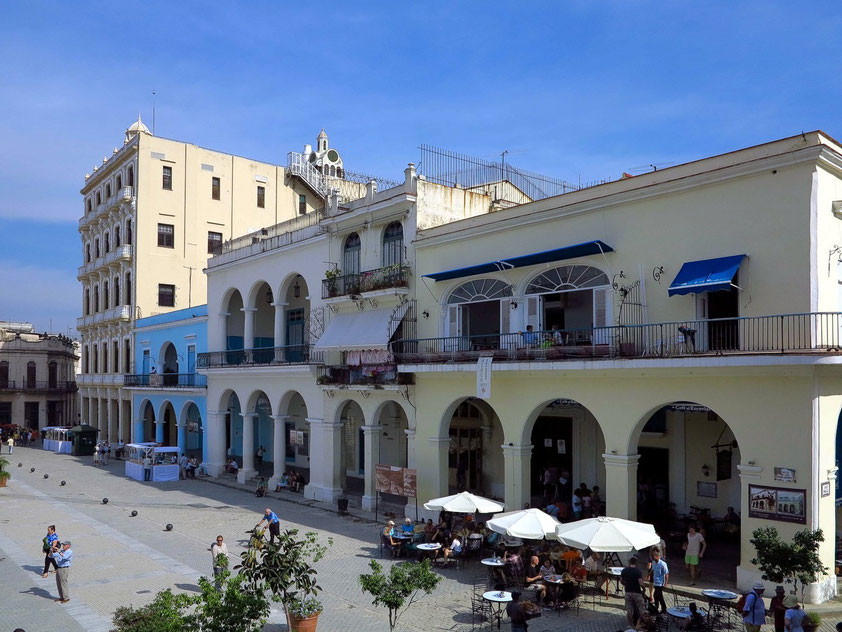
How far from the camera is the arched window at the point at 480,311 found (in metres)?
20.7

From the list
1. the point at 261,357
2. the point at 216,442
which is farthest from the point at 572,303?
the point at 216,442

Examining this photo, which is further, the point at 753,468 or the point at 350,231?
the point at 350,231

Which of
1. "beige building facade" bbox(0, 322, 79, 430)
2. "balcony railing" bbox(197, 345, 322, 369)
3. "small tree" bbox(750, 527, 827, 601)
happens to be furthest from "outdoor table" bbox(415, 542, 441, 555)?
"beige building facade" bbox(0, 322, 79, 430)

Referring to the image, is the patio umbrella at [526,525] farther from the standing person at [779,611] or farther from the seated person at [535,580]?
the standing person at [779,611]

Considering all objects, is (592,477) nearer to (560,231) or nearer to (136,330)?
(560,231)

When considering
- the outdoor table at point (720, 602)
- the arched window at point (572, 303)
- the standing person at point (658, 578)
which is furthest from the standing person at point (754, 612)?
the arched window at point (572, 303)

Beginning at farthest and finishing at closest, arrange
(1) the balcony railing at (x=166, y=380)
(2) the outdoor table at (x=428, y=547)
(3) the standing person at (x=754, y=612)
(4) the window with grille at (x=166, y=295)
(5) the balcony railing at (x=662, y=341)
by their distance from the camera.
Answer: (4) the window with grille at (x=166, y=295) → (1) the balcony railing at (x=166, y=380) → (2) the outdoor table at (x=428, y=547) → (5) the balcony railing at (x=662, y=341) → (3) the standing person at (x=754, y=612)

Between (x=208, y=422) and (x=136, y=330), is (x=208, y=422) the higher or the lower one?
the lower one

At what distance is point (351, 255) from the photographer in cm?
2616

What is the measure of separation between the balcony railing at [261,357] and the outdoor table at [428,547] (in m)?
10.4

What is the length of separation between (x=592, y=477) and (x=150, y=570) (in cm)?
1315

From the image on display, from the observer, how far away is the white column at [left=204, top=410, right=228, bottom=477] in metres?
33.5

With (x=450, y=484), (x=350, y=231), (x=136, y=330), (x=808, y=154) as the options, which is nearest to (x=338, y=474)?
(x=450, y=484)

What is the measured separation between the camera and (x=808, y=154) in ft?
47.1
